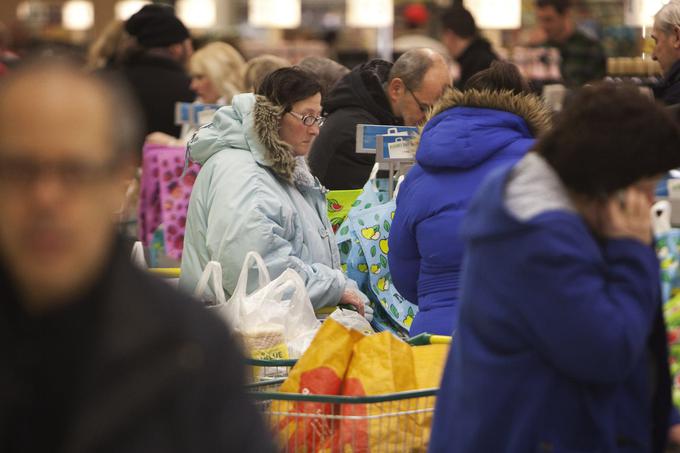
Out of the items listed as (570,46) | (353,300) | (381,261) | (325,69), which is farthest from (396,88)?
(570,46)

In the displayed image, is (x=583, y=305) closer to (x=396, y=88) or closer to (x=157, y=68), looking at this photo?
(x=396, y=88)

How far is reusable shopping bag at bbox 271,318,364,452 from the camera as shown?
119 inches

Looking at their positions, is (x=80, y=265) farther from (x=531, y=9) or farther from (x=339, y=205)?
(x=531, y=9)

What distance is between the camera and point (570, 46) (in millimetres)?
10266

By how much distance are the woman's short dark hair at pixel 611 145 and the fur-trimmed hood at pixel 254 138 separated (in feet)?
7.47

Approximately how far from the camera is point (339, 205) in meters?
5.41

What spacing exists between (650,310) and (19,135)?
122 cm

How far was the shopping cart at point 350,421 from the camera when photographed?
3.00 metres

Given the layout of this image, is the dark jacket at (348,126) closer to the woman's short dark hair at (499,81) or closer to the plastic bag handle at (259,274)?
the woman's short dark hair at (499,81)

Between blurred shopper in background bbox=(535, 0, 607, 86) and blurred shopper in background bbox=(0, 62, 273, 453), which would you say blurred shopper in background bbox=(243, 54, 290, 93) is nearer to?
blurred shopper in background bbox=(535, 0, 607, 86)

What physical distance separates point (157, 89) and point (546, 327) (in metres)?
6.69

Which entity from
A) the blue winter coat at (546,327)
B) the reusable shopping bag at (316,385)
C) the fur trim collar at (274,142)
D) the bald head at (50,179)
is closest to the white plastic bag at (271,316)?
the reusable shopping bag at (316,385)

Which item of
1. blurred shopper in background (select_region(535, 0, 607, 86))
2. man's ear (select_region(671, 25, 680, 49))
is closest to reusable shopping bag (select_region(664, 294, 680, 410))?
man's ear (select_region(671, 25, 680, 49))

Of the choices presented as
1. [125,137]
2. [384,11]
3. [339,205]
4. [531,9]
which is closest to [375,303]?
[339,205]
